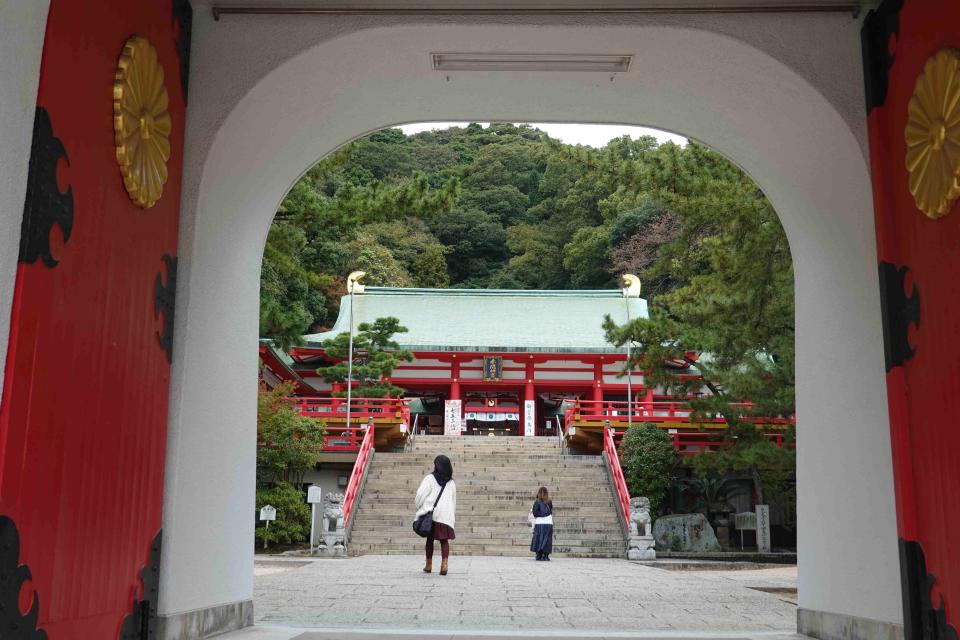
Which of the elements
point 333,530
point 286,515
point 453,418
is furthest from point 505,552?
point 453,418

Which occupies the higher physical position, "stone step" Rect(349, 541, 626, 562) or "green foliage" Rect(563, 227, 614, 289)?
"green foliage" Rect(563, 227, 614, 289)

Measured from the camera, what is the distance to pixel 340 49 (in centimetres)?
425

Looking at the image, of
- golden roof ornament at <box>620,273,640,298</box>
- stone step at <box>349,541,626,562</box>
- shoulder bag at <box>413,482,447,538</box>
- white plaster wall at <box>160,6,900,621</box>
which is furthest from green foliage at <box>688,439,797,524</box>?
golden roof ornament at <box>620,273,640,298</box>

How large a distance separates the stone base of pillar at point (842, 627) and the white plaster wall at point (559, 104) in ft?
0.16

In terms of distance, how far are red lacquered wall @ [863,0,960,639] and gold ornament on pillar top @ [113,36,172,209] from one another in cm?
Answer: 310

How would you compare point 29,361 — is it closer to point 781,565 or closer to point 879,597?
point 879,597

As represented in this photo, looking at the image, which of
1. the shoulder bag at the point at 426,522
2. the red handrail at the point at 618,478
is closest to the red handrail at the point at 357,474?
the red handrail at the point at 618,478

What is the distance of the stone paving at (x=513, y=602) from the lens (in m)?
5.01

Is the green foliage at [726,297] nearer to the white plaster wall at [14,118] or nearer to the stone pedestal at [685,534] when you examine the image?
the stone pedestal at [685,534]

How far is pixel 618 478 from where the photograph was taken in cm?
1625

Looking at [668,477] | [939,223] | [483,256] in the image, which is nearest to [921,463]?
[939,223]

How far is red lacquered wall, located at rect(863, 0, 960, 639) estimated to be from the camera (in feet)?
10.6

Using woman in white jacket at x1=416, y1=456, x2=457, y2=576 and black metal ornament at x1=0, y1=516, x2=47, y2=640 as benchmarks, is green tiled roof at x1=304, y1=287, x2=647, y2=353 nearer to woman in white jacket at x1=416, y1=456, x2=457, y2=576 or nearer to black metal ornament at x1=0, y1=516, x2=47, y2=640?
woman in white jacket at x1=416, y1=456, x2=457, y2=576

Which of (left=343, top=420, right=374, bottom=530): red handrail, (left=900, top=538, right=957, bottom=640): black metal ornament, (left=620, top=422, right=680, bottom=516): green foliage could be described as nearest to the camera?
(left=900, top=538, right=957, bottom=640): black metal ornament
